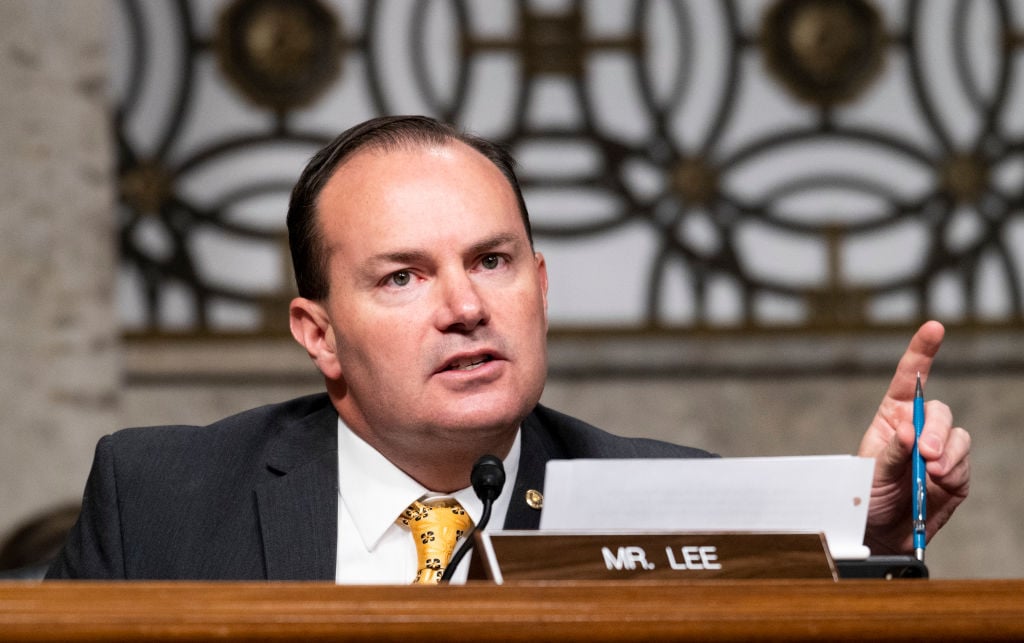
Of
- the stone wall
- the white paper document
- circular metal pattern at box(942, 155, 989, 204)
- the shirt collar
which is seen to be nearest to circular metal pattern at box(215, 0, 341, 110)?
the stone wall

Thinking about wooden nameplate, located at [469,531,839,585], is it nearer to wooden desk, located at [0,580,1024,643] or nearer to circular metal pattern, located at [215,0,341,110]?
wooden desk, located at [0,580,1024,643]

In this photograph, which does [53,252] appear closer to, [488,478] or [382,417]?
[382,417]

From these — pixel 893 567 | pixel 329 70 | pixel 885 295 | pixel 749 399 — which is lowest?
pixel 749 399

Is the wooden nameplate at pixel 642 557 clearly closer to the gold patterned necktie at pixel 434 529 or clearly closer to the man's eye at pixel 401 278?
the gold patterned necktie at pixel 434 529

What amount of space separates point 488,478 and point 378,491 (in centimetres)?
60

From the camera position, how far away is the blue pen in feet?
6.23

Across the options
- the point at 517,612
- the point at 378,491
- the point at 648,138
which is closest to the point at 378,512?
the point at 378,491

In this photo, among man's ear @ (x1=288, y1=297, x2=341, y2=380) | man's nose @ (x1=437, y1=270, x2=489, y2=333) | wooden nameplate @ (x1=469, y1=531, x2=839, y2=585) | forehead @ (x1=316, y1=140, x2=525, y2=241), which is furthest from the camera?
man's ear @ (x1=288, y1=297, x2=341, y2=380)

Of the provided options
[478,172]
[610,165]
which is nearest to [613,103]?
[610,165]

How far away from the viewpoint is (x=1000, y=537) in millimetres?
4070

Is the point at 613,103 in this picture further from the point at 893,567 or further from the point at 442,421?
the point at 893,567

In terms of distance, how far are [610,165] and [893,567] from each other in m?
2.63

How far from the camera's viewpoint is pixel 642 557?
1.56 m

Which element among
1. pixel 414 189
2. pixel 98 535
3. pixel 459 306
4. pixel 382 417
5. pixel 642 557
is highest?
pixel 414 189
